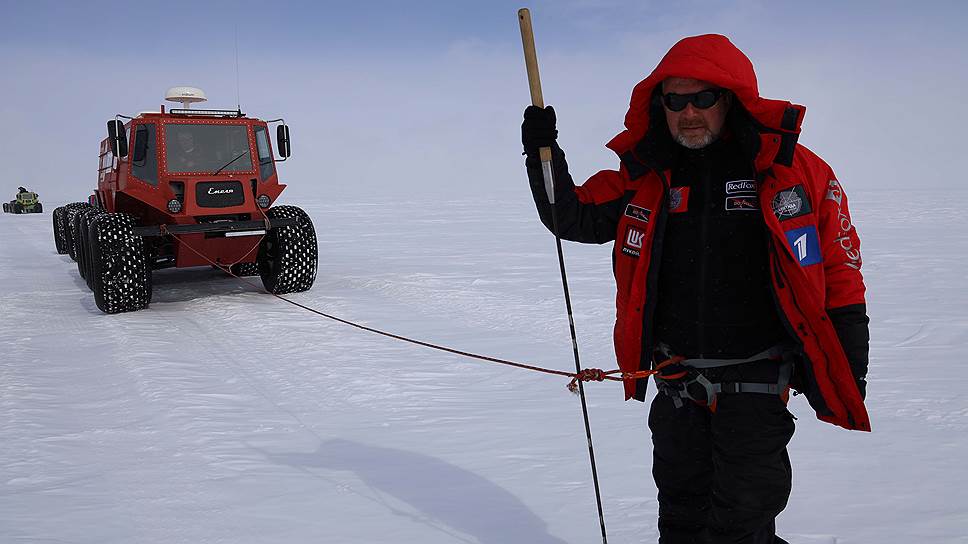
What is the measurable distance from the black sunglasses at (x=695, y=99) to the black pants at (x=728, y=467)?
91cm

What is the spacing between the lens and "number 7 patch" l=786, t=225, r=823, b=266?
2.20 meters

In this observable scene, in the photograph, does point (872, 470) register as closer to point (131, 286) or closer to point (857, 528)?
point (857, 528)

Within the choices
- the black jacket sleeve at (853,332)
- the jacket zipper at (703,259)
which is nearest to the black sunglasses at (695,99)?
the jacket zipper at (703,259)

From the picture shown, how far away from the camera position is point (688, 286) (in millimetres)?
2455

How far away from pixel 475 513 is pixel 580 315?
4395mm

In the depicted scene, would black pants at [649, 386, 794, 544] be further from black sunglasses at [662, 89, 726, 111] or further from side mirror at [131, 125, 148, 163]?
side mirror at [131, 125, 148, 163]

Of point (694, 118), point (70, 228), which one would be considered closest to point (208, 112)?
point (70, 228)

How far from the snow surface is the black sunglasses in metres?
1.76

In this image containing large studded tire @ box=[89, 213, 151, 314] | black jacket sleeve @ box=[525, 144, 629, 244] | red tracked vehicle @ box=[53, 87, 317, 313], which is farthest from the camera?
red tracked vehicle @ box=[53, 87, 317, 313]

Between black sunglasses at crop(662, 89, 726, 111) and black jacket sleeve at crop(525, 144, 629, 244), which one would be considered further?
black jacket sleeve at crop(525, 144, 629, 244)

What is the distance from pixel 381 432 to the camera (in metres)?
4.35

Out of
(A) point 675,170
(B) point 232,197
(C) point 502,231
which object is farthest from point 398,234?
(A) point 675,170

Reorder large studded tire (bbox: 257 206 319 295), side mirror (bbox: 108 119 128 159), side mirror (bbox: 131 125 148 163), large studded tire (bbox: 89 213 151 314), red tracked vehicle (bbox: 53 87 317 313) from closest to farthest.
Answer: large studded tire (bbox: 89 213 151 314) → red tracked vehicle (bbox: 53 87 317 313) → side mirror (bbox: 108 119 128 159) → side mirror (bbox: 131 125 148 163) → large studded tire (bbox: 257 206 319 295)

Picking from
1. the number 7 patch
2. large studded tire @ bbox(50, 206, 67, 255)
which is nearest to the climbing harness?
the number 7 patch
